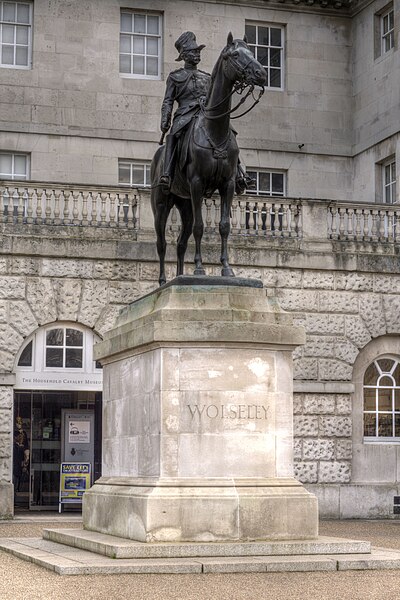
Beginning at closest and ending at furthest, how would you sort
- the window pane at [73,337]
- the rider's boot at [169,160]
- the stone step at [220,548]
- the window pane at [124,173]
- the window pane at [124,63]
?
the stone step at [220,548] → the rider's boot at [169,160] → the window pane at [73,337] → the window pane at [124,173] → the window pane at [124,63]

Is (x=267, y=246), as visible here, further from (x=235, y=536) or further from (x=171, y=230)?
(x=235, y=536)

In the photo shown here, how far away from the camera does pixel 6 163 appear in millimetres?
31594

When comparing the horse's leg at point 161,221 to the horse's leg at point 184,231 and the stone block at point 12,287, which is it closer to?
the horse's leg at point 184,231

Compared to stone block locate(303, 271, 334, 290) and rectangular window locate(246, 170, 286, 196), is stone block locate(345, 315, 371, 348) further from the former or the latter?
rectangular window locate(246, 170, 286, 196)

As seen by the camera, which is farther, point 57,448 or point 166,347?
point 57,448

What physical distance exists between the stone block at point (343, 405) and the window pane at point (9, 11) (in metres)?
12.4

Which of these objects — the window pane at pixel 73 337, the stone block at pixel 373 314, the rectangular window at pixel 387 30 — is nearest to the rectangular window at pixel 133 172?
the window pane at pixel 73 337

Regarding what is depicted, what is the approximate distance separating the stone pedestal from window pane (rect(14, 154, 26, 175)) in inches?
640

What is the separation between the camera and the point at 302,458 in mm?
27156

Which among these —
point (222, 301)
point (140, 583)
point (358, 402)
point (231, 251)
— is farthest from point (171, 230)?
point (140, 583)

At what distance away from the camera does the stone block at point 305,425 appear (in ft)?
89.6

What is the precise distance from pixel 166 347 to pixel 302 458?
12.3m

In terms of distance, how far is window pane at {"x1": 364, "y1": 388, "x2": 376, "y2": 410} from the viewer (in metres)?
28.2

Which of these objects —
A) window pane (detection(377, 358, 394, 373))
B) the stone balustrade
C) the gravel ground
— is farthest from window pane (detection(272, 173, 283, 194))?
the gravel ground
